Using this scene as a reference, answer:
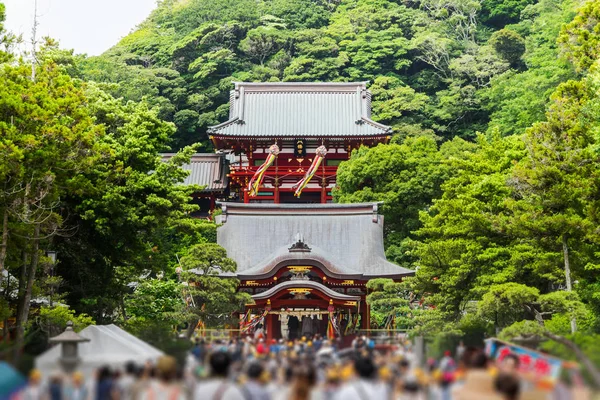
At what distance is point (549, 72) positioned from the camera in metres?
56.5

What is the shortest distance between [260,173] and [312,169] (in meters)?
2.85

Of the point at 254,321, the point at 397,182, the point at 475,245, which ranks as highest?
the point at 397,182

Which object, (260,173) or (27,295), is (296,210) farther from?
(27,295)

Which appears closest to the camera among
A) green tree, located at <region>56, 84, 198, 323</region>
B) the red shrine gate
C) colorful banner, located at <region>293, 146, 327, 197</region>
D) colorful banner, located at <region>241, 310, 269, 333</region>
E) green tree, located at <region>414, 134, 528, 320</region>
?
green tree, located at <region>414, 134, 528, 320</region>

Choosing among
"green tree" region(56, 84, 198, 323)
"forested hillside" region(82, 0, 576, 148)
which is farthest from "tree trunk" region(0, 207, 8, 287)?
"forested hillside" region(82, 0, 576, 148)

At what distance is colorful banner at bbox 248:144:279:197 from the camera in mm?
55094

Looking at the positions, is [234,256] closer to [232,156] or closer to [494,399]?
[232,156]

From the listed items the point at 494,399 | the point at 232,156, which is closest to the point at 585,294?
the point at 494,399

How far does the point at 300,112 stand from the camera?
60.7 metres

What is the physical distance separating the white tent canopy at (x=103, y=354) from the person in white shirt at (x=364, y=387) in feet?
15.0

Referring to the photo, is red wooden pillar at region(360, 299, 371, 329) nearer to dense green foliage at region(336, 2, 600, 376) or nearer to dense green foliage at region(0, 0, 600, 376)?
dense green foliage at region(0, 0, 600, 376)

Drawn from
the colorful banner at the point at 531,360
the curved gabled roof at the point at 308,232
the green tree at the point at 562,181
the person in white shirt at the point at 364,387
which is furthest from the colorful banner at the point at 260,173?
the person in white shirt at the point at 364,387

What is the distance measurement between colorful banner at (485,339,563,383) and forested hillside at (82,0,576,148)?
141 feet

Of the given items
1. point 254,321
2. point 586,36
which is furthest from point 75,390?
point 254,321
